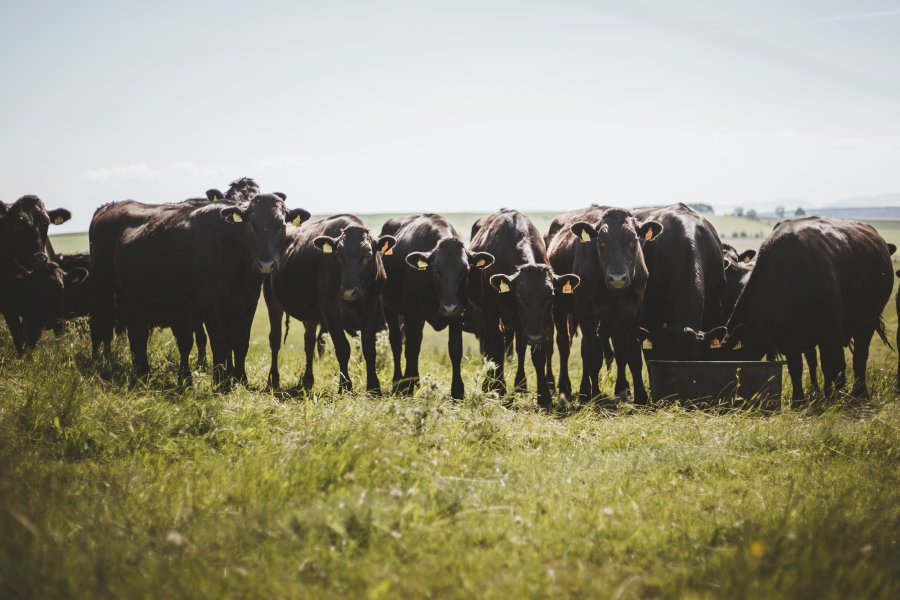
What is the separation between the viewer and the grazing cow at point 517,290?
28.4 ft

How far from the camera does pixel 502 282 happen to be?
8961 millimetres

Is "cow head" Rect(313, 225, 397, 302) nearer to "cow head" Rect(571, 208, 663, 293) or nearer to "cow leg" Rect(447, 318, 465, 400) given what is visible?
"cow leg" Rect(447, 318, 465, 400)

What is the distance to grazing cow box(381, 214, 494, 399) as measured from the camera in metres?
8.93

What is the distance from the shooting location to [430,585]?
3.65 m

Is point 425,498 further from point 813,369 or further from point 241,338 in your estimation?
point 813,369

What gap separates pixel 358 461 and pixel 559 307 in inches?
234

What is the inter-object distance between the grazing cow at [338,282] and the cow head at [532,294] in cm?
162

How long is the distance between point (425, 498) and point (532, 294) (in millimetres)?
4391

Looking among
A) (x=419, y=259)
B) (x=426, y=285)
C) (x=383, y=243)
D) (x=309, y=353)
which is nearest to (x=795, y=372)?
(x=426, y=285)

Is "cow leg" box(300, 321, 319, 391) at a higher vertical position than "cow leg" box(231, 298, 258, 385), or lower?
lower

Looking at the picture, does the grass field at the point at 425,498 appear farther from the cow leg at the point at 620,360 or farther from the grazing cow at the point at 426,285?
the cow leg at the point at 620,360

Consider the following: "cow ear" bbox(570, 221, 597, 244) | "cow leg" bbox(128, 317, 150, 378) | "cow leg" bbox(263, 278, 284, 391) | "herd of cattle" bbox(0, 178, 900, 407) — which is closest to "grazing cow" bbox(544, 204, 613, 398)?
"herd of cattle" bbox(0, 178, 900, 407)

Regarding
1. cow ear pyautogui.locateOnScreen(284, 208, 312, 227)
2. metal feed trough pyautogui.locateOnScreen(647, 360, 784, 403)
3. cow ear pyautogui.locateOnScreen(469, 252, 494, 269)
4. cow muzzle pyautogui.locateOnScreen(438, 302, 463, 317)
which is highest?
cow ear pyautogui.locateOnScreen(284, 208, 312, 227)

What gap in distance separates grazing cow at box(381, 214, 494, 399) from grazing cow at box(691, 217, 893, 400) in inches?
121
